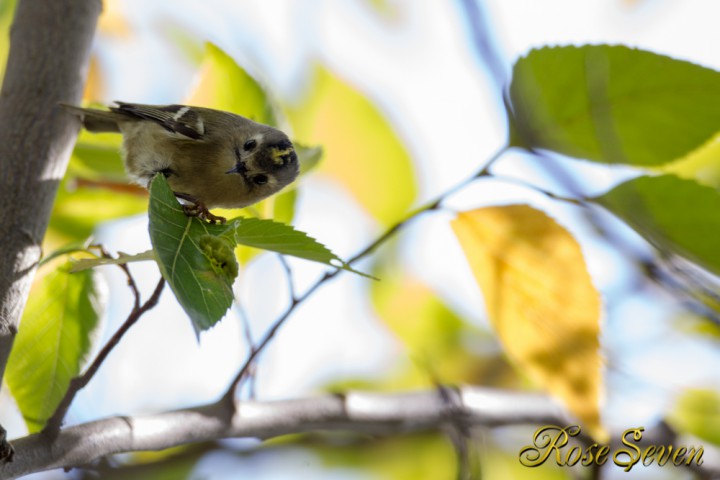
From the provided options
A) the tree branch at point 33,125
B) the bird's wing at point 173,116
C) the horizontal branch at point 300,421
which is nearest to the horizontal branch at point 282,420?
the horizontal branch at point 300,421

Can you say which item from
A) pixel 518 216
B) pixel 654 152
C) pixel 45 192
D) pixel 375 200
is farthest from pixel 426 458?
pixel 45 192

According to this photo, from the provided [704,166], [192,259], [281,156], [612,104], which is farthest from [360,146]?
[192,259]

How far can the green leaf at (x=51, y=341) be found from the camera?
4.51ft

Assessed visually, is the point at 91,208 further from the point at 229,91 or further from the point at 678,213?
the point at 678,213

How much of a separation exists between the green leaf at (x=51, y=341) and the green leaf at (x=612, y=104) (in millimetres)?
890

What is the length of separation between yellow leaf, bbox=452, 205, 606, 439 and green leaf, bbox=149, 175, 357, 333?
0.50 metres

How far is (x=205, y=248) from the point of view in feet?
3.84

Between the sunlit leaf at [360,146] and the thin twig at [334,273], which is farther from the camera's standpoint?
the sunlit leaf at [360,146]

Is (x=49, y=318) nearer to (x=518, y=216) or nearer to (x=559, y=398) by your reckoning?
(x=518, y=216)

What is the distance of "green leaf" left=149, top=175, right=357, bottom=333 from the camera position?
104 centimetres

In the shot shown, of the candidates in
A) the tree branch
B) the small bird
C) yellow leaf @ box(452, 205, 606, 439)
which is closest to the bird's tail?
the small bird

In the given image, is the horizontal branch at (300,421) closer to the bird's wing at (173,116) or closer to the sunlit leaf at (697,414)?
the sunlit leaf at (697,414)

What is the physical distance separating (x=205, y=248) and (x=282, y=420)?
49cm

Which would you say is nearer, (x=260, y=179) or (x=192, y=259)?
(x=192, y=259)
